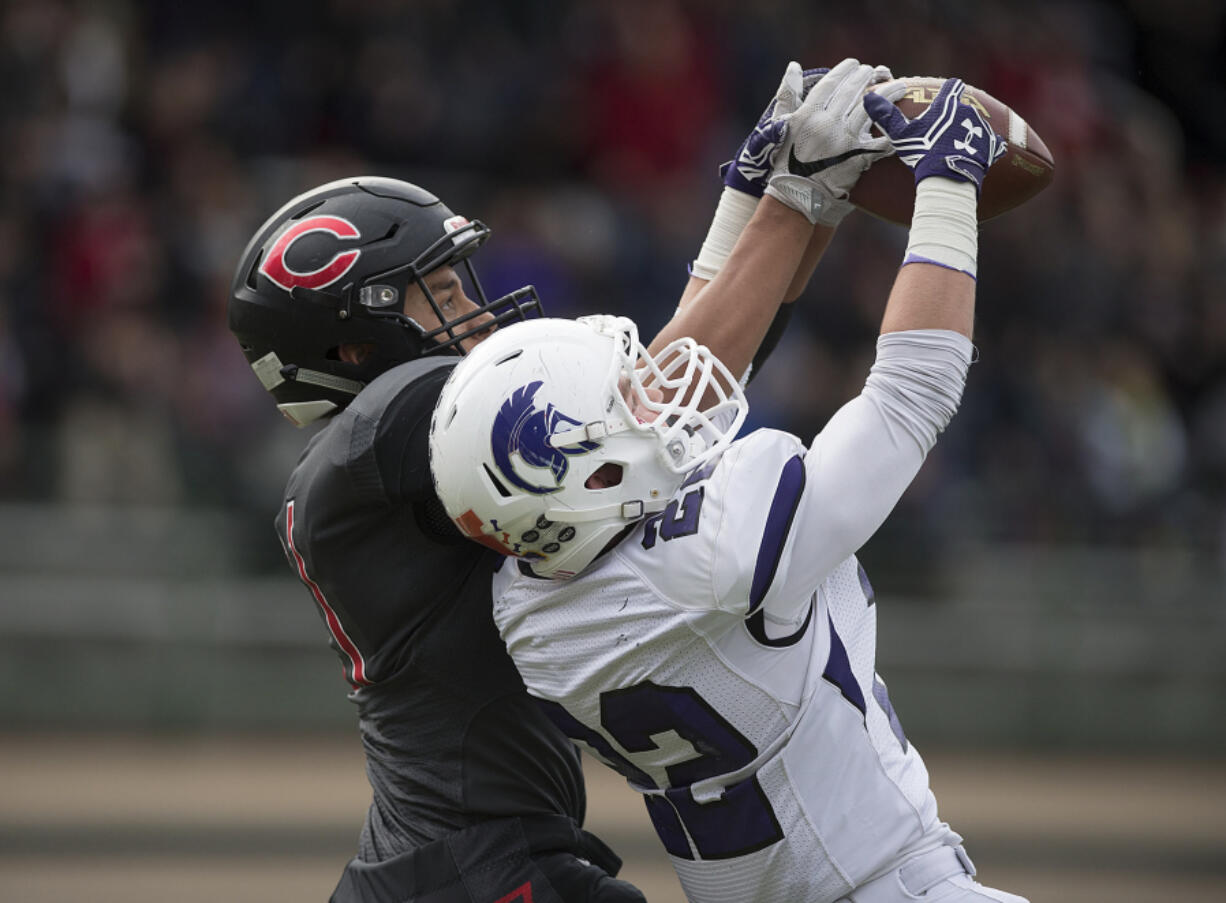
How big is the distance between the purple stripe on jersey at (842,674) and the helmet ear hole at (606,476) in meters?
0.45

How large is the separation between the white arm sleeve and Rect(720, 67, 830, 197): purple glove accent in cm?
64

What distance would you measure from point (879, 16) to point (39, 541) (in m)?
7.02

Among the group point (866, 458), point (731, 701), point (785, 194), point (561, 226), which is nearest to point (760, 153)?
point (785, 194)

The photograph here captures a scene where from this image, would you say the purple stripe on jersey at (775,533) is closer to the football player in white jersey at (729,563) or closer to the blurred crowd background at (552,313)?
the football player in white jersey at (729,563)

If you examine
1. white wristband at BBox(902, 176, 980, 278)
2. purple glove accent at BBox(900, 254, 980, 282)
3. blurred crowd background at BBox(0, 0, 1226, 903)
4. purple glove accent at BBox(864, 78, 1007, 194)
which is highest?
purple glove accent at BBox(864, 78, 1007, 194)

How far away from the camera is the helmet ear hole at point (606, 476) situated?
8.64 feet

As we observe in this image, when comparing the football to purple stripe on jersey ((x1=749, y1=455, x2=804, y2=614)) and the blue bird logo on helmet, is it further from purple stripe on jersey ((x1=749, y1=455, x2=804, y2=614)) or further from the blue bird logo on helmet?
the blue bird logo on helmet

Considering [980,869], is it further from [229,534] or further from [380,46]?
[380,46]

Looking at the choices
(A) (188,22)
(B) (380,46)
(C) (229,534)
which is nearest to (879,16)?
(B) (380,46)

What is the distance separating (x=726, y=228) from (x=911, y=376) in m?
0.92

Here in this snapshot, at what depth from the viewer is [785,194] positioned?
312 cm

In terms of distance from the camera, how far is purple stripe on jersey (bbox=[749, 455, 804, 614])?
2.52m

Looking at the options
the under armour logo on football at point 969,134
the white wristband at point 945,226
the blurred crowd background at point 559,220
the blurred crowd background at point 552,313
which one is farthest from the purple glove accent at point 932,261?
the blurred crowd background at point 559,220

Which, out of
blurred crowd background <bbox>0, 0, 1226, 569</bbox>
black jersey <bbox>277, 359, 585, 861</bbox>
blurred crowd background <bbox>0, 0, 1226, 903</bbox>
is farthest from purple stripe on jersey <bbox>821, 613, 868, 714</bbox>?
blurred crowd background <bbox>0, 0, 1226, 569</bbox>
